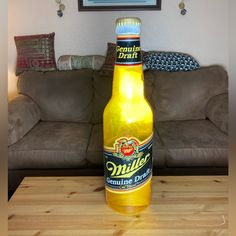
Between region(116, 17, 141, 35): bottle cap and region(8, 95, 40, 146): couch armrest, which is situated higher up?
region(116, 17, 141, 35): bottle cap

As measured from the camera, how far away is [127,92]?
24.0 inches

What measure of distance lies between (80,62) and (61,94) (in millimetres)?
357

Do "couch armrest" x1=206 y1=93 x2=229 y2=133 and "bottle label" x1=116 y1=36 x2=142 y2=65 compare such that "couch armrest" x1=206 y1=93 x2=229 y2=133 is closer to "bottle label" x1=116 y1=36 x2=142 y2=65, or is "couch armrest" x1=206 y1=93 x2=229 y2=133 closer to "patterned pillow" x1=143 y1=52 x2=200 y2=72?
"patterned pillow" x1=143 y1=52 x2=200 y2=72

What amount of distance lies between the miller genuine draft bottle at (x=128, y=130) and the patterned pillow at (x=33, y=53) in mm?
1772

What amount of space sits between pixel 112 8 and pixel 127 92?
187cm

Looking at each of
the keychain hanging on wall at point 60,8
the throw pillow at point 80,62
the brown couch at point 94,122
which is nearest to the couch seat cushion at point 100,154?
the brown couch at point 94,122

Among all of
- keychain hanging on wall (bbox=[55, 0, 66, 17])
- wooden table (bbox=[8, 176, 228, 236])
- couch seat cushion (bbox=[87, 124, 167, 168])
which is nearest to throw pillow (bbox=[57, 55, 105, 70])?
keychain hanging on wall (bbox=[55, 0, 66, 17])

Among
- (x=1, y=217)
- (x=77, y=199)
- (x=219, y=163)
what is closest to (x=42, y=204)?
(x=77, y=199)

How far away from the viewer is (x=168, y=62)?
2.17 metres

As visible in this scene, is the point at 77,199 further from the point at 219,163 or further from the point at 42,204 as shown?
the point at 219,163

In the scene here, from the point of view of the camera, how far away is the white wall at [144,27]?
234 cm

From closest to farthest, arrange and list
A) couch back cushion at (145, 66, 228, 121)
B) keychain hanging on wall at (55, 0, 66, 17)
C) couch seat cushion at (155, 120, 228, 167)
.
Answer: couch seat cushion at (155, 120, 228, 167)
couch back cushion at (145, 66, 228, 121)
keychain hanging on wall at (55, 0, 66, 17)

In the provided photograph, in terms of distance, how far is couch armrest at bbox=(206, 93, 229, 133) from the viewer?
68.6 inches

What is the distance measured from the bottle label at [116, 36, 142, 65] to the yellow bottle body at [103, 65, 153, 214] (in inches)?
0.5
